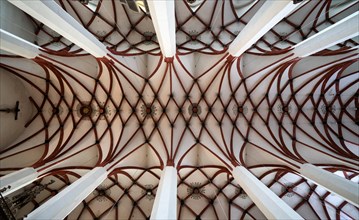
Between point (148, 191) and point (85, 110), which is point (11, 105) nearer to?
point (85, 110)

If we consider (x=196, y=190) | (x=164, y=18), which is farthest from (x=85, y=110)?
(x=164, y=18)

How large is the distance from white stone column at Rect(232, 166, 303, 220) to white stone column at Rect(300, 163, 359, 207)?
181 centimetres

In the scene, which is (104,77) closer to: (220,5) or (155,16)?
(155,16)

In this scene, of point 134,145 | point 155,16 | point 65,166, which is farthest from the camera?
point 134,145

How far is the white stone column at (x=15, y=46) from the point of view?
270 inches

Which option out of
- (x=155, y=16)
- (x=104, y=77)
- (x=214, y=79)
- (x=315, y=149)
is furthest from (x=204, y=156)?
(x=155, y=16)

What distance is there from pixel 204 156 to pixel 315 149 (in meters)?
5.93

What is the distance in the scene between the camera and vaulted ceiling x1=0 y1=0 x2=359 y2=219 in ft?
36.5

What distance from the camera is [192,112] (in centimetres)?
1229

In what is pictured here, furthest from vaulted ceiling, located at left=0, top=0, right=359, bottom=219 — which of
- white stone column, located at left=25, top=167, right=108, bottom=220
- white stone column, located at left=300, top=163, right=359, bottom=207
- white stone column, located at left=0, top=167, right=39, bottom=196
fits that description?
white stone column, located at left=25, top=167, right=108, bottom=220

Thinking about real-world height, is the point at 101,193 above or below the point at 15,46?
below

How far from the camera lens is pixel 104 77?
37.6ft

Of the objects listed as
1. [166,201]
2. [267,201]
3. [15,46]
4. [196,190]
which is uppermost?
[15,46]

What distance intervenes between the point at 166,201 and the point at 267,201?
304 centimetres
